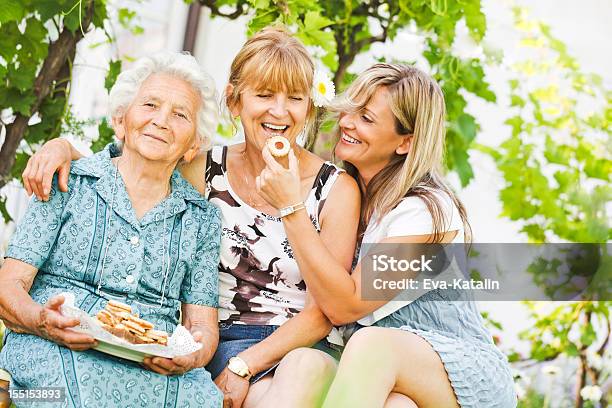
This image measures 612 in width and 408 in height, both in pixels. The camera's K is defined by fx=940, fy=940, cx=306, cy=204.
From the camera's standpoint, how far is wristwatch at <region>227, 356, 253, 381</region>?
2367 mm

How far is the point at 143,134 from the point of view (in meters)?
2.36

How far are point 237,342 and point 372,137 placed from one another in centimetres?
68

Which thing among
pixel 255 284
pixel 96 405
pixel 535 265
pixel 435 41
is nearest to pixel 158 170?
pixel 255 284

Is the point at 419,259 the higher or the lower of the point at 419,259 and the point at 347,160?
the lower

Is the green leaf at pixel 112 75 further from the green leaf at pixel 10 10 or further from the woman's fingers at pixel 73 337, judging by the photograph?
the woman's fingers at pixel 73 337

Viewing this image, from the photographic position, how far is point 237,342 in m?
2.49

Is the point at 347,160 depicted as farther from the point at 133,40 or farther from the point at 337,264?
the point at 133,40

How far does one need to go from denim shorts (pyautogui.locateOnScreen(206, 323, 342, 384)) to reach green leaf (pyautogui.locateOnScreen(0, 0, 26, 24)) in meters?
1.04

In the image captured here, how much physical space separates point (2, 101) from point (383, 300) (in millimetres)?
1337

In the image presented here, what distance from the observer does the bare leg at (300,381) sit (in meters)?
2.21

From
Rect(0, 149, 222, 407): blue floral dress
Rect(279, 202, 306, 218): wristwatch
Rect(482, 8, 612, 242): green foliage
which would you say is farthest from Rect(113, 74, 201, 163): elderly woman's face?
Rect(482, 8, 612, 242): green foliage

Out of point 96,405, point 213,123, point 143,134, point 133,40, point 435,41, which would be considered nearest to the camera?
point 96,405

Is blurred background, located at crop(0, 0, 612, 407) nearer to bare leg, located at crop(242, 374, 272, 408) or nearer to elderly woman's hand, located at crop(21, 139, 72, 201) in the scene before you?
elderly woman's hand, located at crop(21, 139, 72, 201)

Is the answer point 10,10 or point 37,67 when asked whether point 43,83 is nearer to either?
point 37,67
